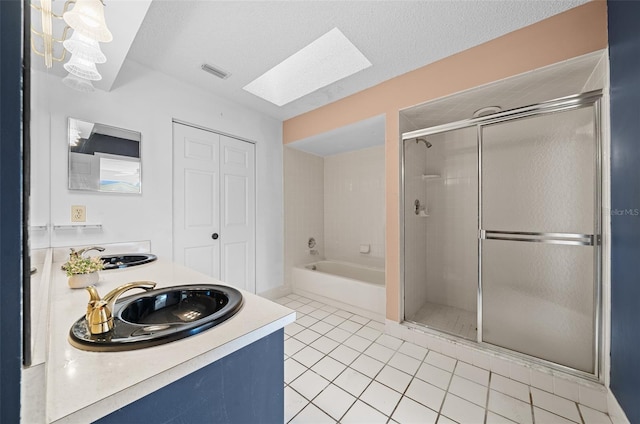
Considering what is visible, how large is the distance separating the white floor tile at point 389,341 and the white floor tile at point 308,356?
611mm

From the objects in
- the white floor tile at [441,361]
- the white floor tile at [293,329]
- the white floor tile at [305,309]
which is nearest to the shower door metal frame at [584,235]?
the white floor tile at [441,361]

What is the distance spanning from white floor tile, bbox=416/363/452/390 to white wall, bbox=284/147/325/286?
2074mm

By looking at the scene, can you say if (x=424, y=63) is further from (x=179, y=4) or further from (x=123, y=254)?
(x=123, y=254)

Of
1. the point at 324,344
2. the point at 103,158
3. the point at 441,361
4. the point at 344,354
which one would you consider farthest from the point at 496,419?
the point at 103,158

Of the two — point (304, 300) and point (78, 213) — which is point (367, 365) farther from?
point (78, 213)

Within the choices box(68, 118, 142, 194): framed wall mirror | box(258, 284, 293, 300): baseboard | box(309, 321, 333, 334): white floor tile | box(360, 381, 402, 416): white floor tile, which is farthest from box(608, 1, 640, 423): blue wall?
box(68, 118, 142, 194): framed wall mirror

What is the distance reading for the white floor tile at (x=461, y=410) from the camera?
1.37 meters

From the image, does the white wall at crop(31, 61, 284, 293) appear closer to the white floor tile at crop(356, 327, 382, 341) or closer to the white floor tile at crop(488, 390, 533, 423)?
the white floor tile at crop(356, 327, 382, 341)

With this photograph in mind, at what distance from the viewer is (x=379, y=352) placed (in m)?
2.02

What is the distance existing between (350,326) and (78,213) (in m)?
2.58

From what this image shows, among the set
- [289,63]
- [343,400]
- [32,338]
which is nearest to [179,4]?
[289,63]

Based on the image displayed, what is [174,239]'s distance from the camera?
7.58ft

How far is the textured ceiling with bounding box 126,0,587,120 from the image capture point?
1517 mm
